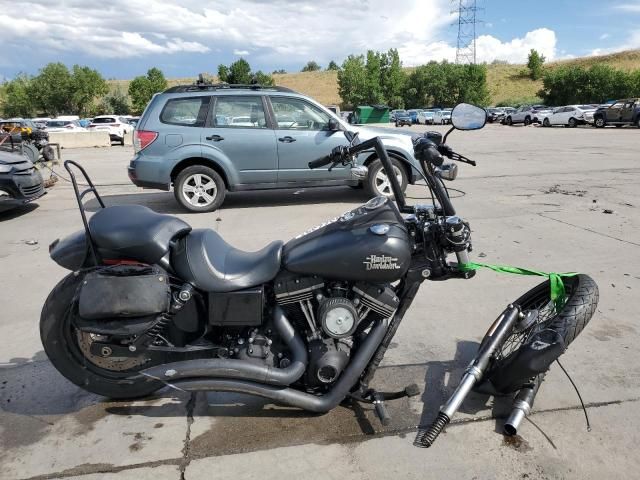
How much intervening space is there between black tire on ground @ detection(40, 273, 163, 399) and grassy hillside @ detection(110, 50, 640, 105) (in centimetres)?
8370

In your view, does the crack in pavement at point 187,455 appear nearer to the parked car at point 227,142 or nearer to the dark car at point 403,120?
the parked car at point 227,142

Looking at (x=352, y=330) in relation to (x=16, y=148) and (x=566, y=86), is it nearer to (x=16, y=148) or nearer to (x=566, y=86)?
(x=16, y=148)

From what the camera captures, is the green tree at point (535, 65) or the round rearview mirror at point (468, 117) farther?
the green tree at point (535, 65)

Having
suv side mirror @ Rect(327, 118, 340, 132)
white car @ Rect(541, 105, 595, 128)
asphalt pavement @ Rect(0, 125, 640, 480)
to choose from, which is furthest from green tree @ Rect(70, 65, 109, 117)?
asphalt pavement @ Rect(0, 125, 640, 480)

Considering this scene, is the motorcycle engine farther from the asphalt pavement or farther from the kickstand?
the asphalt pavement

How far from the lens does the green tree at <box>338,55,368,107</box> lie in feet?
262

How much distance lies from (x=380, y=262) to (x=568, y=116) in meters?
38.4

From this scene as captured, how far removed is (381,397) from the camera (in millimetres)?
2889

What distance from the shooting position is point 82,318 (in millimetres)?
2703

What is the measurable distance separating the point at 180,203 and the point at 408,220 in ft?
21.1

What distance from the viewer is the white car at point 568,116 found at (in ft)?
115

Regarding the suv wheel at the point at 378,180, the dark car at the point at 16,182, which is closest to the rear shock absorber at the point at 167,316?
the suv wheel at the point at 378,180

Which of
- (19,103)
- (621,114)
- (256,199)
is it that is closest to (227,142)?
(256,199)

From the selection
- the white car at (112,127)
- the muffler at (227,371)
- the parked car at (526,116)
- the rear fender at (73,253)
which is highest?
the white car at (112,127)
